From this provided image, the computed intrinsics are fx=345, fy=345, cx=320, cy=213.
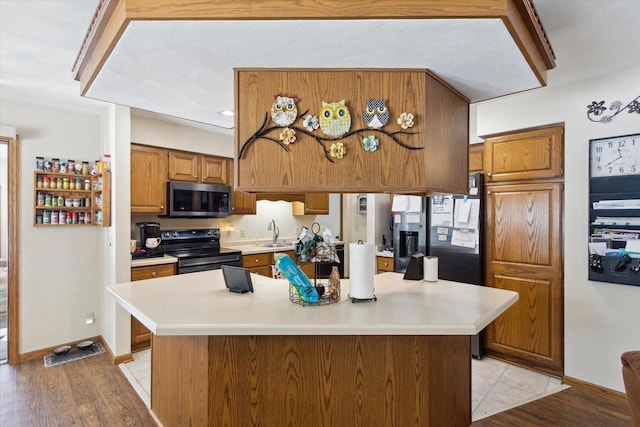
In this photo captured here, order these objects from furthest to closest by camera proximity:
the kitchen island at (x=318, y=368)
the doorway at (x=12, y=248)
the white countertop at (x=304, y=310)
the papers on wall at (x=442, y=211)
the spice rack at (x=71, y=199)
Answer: the papers on wall at (x=442, y=211) → the spice rack at (x=71, y=199) → the doorway at (x=12, y=248) → the kitchen island at (x=318, y=368) → the white countertop at (x=304, y=310)

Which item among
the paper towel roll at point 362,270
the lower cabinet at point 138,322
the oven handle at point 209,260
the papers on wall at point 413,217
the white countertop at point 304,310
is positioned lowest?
the lower cabinet at point 138,322

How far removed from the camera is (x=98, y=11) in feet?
5.15

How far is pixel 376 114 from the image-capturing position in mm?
1690

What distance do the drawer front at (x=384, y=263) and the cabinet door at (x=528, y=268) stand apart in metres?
1.13

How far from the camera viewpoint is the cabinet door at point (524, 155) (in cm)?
282

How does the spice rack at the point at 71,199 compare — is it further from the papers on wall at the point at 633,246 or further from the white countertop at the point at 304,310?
the papers on wall at the point at 633,246

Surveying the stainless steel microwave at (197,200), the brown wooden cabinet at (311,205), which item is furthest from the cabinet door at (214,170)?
the brown wooden cabinet at (311,205)

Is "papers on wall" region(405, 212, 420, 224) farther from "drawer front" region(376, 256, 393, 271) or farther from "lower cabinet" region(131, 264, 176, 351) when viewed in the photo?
"lower cabinet" region(131, 264, 176, 351)

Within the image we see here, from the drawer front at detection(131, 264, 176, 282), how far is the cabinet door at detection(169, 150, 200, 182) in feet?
3.15

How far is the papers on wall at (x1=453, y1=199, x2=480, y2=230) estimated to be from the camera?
125 inches

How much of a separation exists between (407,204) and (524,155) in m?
1.11

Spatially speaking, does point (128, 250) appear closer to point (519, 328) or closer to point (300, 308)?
point (300, 308)

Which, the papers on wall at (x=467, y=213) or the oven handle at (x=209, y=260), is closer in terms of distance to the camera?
the papers on wall at (x=467, y=213)

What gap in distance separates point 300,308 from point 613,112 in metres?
2.67
